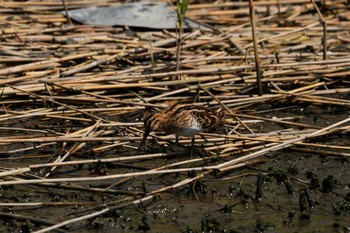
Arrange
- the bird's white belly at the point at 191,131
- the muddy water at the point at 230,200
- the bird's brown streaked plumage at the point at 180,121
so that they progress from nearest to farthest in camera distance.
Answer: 1. the muddy water at the point at 230,200
2. the bird's brown streaked plumage at the point at 180,121
3. the bird's white belly at the point at 191,131

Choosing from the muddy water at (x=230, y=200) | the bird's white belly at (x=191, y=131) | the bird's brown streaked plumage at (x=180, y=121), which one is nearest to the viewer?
the muddy water at (x=230, y=200)

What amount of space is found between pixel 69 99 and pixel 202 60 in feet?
5.23

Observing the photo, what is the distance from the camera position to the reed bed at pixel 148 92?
23.4 feet

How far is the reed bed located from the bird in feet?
0.75

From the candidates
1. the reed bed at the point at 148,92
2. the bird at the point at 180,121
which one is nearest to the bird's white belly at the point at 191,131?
the bird at the point at 180,121

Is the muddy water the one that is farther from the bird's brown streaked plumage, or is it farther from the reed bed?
the bird's brown streaked plumage

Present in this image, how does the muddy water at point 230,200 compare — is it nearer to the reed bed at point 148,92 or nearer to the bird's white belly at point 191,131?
the reed bed at point 148,92

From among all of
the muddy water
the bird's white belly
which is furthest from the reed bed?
the bird's white belly

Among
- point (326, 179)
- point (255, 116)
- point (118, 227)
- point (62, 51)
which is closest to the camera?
point (118, 227)

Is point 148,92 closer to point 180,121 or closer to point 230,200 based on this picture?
point 180,121

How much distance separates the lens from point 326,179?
6.89 meters

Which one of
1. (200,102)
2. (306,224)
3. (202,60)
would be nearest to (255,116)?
(200,102)

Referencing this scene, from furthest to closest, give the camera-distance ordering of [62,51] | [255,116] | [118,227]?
1. [62,51]
2. [255,116]
3. [118,227]

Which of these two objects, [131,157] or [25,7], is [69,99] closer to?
[131,157]
